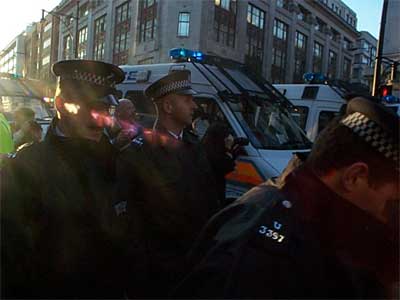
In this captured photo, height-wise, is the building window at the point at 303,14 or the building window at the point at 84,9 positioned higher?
the building window at the point at 303,14

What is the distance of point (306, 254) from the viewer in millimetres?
979

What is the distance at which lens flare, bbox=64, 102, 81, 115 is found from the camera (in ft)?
6.49

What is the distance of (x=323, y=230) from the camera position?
3.40 feet

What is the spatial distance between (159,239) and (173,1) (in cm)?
3510

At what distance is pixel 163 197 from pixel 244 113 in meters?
2.89

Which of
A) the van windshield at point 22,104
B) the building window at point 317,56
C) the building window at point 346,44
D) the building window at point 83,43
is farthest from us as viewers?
the building window at point 346,44

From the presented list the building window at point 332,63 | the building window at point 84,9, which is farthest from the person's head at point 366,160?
the building window at point 332,63

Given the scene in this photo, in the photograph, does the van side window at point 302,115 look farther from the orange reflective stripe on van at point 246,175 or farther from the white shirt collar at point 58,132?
the white shirt collar at point 58,132

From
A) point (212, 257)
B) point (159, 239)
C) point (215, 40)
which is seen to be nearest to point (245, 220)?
point (212, 257)

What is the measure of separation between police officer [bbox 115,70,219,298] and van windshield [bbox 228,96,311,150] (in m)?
2.29

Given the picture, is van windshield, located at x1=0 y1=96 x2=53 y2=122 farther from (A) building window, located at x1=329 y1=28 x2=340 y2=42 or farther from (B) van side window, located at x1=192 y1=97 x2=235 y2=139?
(A) building window, located at x1=329 y1=28 x2=340 y2=42

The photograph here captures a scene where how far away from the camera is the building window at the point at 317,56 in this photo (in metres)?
55.6

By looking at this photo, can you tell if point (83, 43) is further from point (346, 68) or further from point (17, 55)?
point (346, 68)

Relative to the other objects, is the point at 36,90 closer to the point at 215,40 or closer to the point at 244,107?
the point at 244,107
